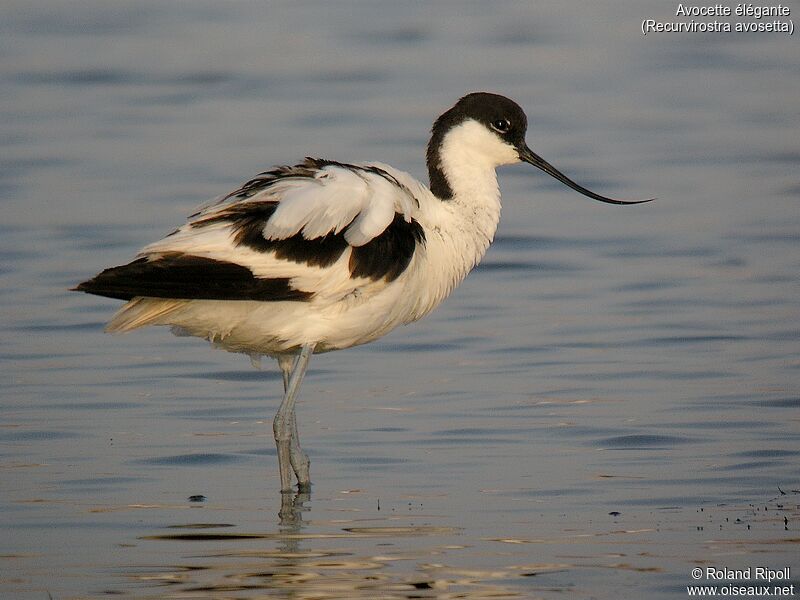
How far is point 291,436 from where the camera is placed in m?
7.44

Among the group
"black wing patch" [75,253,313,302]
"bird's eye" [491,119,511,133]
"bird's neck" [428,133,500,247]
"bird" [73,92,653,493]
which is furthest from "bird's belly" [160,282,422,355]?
"bird's eye" [491,119,511,133]

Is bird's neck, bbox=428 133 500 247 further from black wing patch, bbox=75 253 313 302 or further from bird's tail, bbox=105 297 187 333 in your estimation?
bird's tail, bbox=105 297 187 333

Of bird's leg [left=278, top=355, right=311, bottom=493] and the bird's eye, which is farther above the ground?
the bird's eye

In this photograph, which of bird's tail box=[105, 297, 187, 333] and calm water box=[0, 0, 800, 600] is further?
bird's tail box=[105, 297, 187, 333]

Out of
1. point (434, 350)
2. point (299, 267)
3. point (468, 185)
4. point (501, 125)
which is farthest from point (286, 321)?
point (434, 350)

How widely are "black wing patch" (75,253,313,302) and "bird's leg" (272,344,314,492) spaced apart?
43 cm

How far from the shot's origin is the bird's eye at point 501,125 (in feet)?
26.8

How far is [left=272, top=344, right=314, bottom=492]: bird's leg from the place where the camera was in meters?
7.28

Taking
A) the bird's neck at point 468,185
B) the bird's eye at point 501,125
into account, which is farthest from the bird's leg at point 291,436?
the bird's eye at point 501,125

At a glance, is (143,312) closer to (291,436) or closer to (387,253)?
(291,436)

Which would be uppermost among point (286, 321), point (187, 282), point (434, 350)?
point (187, 282)

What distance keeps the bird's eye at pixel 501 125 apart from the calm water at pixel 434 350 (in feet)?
4.49

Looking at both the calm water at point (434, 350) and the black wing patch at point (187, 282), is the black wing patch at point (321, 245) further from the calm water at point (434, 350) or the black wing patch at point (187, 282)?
the calm water at point (434, 350)

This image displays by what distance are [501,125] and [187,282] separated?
2.02 m
